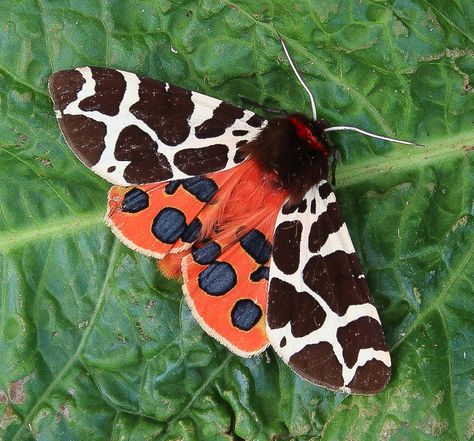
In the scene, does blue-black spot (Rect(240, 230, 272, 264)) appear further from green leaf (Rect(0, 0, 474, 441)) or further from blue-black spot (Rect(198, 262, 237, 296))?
green leaf (Rect(0, 0, 474, 441))

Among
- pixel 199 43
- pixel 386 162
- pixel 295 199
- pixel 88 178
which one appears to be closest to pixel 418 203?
pixel 386 162

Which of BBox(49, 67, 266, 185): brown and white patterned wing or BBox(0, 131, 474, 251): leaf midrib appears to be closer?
BBox(49, 67, 266, 185): brown and white patterned wing

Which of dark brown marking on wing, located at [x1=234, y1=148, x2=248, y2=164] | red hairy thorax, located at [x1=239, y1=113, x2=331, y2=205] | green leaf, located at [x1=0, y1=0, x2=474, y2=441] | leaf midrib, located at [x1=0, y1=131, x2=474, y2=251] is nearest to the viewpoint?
red hairy thorax, located at [x1=239, y1=113, x2=331, y2=205]

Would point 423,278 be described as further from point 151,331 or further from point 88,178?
point 88,178

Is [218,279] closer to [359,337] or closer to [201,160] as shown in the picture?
[201,160]

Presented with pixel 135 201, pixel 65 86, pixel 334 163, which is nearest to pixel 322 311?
pixel 334 163

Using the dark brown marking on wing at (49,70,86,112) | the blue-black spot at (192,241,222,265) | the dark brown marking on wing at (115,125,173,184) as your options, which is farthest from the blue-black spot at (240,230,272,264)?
the dark brown marking on wing at (49,70,86,112)

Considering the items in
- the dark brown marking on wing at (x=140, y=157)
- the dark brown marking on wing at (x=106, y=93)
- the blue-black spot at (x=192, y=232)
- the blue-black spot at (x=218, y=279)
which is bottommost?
the blue-black spot at (x=218, y=279)

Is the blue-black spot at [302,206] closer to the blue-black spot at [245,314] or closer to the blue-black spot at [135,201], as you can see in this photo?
the blue-black spot at [245,314]

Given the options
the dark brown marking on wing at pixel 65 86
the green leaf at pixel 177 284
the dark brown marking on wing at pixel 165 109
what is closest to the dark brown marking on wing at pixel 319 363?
the green leaf at pixel 177 284
